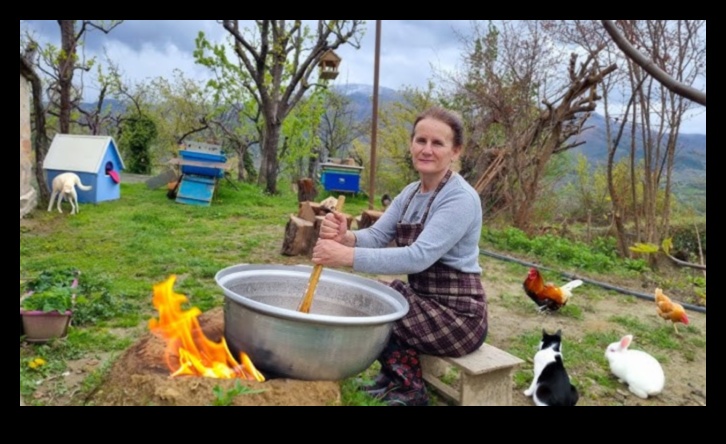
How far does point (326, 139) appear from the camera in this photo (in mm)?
25266

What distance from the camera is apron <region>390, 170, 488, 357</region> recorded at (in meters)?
2.43

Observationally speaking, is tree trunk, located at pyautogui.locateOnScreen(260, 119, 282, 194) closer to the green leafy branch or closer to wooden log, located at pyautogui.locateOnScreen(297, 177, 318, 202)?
wooden log, located at pyautogui.locateOnScreen(297, 177, 318, 202)

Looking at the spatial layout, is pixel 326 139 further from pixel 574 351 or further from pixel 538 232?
pixel 574 351

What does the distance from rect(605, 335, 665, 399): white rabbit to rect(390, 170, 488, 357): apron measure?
1269 millimetres

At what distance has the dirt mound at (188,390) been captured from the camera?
199cm

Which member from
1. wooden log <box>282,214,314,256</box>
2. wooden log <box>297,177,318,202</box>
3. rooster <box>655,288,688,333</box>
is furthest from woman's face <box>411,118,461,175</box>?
wooden log <box>297,177,318,202</box>

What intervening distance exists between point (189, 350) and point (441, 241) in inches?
47.0

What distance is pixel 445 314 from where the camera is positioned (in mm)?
2432

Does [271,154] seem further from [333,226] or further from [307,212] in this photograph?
[333,226]

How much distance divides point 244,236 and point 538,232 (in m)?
4.78

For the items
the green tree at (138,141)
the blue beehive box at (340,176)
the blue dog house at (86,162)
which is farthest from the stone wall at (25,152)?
the green tree at (138,141)

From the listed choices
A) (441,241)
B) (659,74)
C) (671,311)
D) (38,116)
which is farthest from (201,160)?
(659,74)

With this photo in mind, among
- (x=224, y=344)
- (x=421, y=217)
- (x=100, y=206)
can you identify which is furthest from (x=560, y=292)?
(x=100, y=206)
